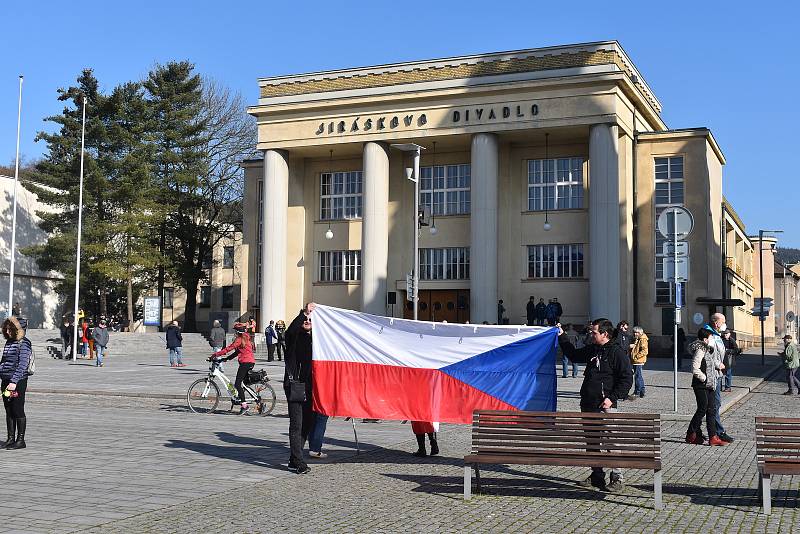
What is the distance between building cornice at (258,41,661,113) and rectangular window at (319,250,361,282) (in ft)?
30.8

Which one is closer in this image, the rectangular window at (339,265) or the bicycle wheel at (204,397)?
the bicycle wheel at (204,397)

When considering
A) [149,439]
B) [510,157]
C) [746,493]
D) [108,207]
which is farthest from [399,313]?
[746,493]

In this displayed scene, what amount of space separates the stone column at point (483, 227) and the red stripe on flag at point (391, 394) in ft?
115

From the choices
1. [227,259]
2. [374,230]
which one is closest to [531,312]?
[374,230]

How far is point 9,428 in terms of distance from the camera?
42.5 feet

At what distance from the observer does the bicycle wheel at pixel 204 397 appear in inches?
756

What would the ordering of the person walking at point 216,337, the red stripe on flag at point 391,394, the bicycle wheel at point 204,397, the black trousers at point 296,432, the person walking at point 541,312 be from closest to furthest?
the black trousers at point 296,432 < the red stripe on flag at point 391,394 < the bicycle wheel at point 204,397 < the person walking at point 216,337 < the person walking at point 541,312

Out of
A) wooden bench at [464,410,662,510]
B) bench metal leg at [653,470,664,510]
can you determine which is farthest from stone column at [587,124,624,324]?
bench metal leg at [653,470,664,510]

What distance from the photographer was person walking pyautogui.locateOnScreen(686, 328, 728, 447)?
47.0ft

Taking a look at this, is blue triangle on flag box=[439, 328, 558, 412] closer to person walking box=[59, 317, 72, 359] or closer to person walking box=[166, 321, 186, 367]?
person walking box=[166, 321, 186, 367]

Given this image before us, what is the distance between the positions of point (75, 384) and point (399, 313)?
26530 mm

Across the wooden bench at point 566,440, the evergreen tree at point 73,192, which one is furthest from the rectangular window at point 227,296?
the wooden bench at point 566,440

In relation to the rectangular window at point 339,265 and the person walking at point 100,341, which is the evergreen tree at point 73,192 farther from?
the person walking at point 100,341

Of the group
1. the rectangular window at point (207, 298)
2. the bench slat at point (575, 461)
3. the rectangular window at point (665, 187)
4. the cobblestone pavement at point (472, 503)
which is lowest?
the cobblestone pavement at point (472, 503)
